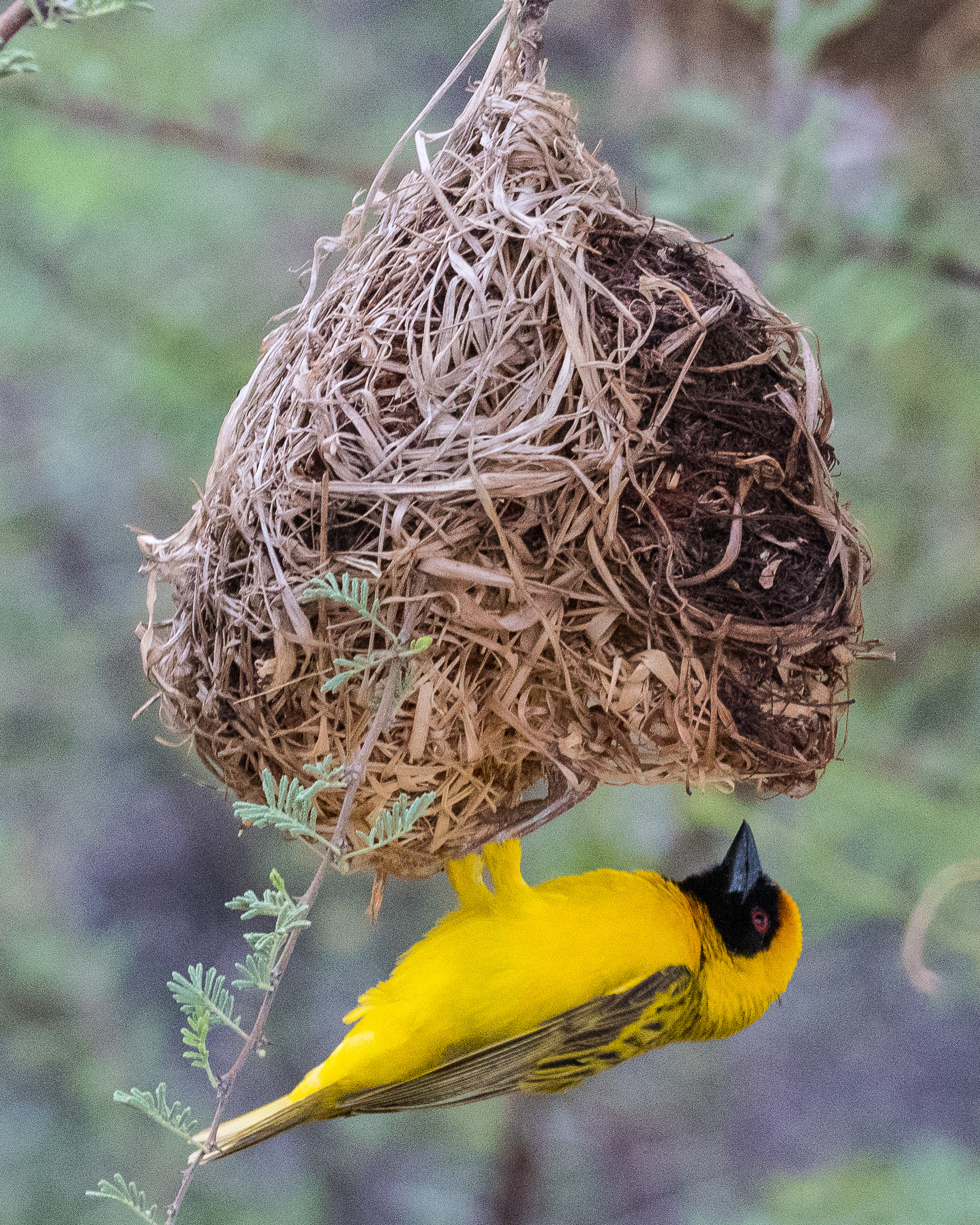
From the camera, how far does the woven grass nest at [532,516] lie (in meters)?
1.50

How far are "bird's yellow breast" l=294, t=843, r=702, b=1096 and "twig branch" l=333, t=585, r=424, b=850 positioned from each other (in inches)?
21.7

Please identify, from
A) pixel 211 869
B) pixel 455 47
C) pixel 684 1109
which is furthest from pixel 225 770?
pixel 455 47

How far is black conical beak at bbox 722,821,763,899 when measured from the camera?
2.03 m

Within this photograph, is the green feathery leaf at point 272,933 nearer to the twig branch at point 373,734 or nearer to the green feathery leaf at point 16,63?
the twig branch at point 373,734

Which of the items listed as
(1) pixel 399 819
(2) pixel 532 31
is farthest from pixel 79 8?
(1) pixel 399 819

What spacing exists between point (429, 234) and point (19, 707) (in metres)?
3.44

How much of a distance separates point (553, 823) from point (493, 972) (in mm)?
1839

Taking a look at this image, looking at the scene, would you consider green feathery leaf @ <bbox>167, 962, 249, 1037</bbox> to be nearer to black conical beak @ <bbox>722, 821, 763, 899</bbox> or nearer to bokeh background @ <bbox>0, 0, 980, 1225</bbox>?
black conical beak @ <bbox>722, 821, 763, 899</bbox>

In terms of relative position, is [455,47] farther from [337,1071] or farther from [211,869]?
[337,1071]

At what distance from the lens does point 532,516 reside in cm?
150

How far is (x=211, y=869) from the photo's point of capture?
519 centimetres

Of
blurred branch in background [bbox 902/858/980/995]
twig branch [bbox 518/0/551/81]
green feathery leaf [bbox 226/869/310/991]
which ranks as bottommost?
blurred branch in background [bbox 902/858/980/995]

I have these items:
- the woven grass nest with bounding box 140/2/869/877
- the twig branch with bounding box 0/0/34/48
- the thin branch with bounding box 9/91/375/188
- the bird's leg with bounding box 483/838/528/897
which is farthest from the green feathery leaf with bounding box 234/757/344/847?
the thin branch with bounding box 9/91/375/188

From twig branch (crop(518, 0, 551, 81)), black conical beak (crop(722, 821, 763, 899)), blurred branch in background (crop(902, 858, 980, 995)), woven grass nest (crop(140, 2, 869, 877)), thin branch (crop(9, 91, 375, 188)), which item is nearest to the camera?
woven grass nest (crop(140, 2, 869, 877))
